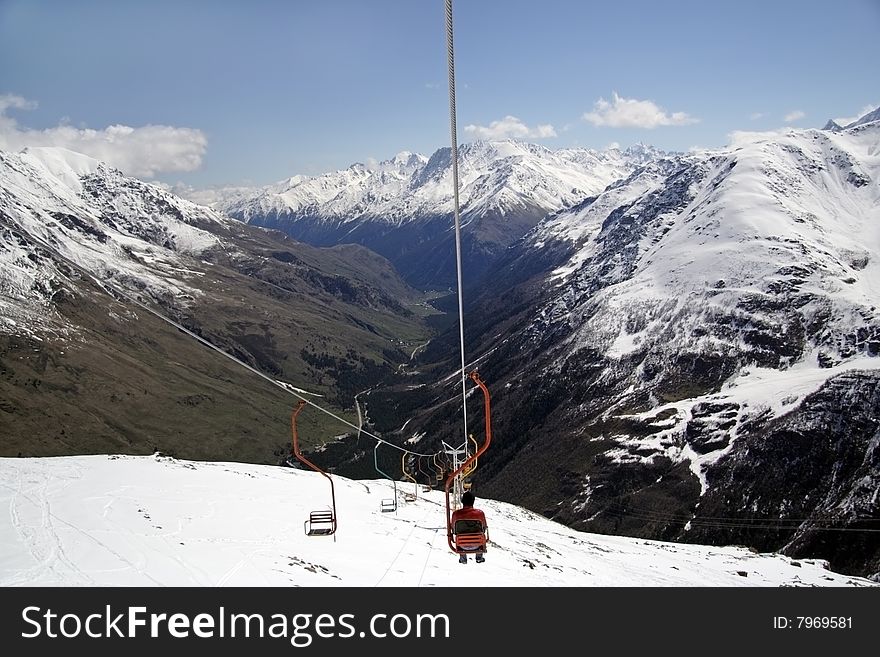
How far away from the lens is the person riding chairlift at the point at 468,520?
2655 cm

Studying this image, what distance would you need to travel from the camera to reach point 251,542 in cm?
3784

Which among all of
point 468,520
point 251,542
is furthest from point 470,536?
point 251,542

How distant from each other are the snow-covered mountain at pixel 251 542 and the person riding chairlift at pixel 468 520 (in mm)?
8140

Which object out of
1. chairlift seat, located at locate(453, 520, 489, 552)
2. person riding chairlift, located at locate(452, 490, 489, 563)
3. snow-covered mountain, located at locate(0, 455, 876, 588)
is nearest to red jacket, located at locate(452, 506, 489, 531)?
person riding chairlift, located at locate(452, 490, 489, 563)

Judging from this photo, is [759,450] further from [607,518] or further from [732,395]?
[607,518]

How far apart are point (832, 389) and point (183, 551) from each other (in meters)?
159

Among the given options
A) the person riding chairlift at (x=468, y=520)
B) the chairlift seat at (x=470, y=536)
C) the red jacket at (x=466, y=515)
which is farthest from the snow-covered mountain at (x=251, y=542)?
the red jacket at (x=466, y=515)

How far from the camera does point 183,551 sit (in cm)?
3334

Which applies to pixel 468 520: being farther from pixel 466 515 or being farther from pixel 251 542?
pixel 251 542

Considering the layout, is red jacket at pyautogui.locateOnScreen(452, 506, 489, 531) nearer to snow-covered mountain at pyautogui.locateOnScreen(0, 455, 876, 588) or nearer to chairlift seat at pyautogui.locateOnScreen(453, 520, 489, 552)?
chairlift seat at pyautogui.locateOnScreen(453, 520, 489, 552)

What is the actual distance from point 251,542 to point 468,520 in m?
18.4

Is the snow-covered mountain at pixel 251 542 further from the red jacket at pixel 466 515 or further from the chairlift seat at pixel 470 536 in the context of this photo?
the red jacket at pixel 466 515

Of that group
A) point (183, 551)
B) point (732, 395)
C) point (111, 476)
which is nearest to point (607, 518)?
point (732, 395)
